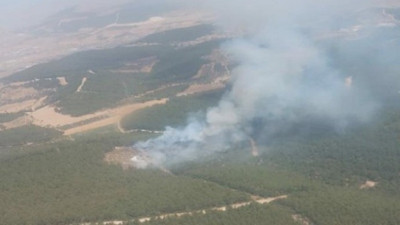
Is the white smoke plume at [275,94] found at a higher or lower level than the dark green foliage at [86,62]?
higher

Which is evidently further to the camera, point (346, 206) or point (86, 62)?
point (86, 62)

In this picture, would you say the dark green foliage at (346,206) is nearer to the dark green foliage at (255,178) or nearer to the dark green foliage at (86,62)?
the dark green foliage at (255,178)

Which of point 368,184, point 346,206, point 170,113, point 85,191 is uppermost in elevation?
point 85,191

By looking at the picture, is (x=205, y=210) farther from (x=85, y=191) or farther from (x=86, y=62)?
(x=86, y=62)

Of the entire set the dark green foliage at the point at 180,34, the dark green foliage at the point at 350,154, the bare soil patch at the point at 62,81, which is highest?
the dark green foliage at the point at 350,154

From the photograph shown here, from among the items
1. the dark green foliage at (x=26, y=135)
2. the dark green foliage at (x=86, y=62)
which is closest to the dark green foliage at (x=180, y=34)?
the dark green foliage at (x=86, y=62)

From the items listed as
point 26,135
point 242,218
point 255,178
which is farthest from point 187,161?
point 26,135

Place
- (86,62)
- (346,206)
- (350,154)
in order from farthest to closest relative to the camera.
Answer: (86,62)
(350,154)
(346,206)

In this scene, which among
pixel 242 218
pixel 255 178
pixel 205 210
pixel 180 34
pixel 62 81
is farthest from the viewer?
pixel 180 34
